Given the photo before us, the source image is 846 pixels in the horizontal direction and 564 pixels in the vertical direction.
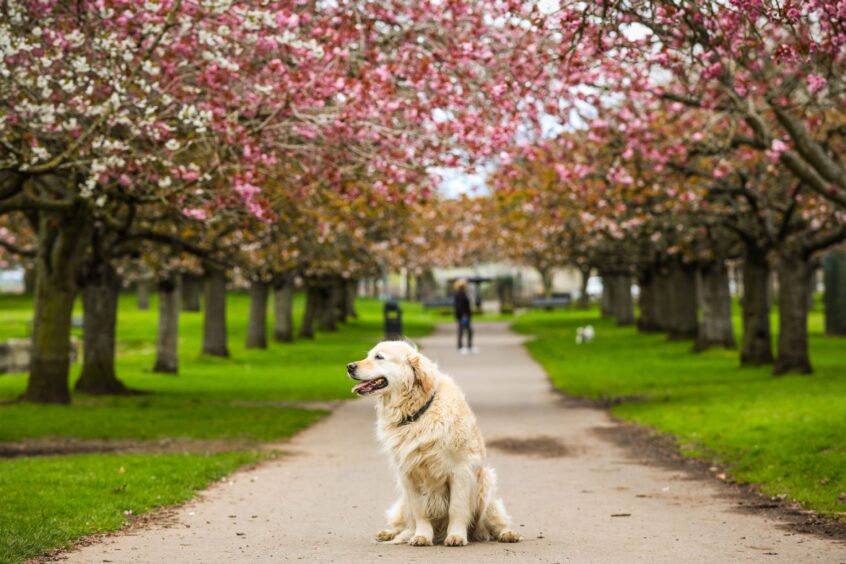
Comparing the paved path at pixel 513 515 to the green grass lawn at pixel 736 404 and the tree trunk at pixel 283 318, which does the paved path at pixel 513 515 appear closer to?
the green grass lawn at pixel 736 404

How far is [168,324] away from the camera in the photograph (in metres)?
31.0

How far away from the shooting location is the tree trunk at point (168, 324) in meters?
30.1

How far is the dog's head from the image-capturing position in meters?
8.80

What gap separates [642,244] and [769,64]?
25960mm

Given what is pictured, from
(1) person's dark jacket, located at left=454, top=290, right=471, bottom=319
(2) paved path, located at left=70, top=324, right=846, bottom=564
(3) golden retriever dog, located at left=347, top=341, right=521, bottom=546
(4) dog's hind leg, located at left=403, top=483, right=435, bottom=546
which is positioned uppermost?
(1) person's dark jacket, located at left=454, top=290, right=471, bottom=319

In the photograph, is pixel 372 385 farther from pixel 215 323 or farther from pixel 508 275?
pixel 508 275

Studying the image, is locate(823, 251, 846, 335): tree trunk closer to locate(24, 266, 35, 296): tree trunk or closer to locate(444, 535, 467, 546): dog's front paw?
locate(444, 535, 467, 546): dog's front paw

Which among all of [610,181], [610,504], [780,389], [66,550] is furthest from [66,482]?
[780,389]

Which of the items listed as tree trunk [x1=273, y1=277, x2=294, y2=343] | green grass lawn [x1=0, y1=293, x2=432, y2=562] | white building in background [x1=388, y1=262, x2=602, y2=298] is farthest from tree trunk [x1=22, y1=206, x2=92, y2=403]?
white building in background [x1=388, y1=262, x2=602, y2=298]

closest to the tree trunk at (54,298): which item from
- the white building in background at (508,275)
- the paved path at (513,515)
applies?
the paved path at (513,515)

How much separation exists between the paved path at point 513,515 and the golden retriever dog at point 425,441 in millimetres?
288

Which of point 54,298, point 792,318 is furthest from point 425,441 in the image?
point 792,318

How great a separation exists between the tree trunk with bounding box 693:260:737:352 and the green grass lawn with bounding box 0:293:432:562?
36.2 ft

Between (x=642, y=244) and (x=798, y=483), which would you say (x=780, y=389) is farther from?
(x=642, y=244)
